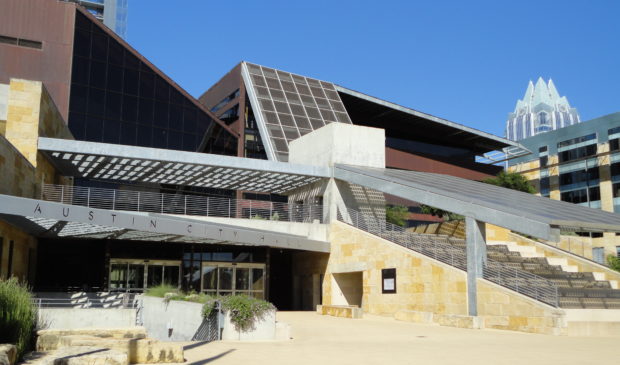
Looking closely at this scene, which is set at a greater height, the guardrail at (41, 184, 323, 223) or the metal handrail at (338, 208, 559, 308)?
the guardrail at (41, 184, 323, 223)

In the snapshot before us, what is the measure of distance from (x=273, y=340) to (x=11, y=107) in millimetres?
15173

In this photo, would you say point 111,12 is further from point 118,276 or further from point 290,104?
point 118,276

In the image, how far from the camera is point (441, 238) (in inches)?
1161

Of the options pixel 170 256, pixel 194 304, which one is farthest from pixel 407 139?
pixel 194 304

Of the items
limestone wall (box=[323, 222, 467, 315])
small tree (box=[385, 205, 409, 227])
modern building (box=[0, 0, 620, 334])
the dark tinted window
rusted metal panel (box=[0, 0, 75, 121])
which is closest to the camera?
modern building (box=[0, 0, 620, 334])

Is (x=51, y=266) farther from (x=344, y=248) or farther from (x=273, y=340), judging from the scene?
(x=273, y=340)

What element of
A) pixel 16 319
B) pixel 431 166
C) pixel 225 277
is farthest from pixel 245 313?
pixel 431 166

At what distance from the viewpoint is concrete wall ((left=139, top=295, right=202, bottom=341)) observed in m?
18.2

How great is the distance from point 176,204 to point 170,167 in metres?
1.98

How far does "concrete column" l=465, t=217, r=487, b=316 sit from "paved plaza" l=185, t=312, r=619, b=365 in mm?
2321

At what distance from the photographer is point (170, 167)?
1193 inches

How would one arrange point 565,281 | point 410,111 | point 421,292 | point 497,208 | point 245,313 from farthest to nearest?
1. point 410,111
2. point 421,292
3. point 565,281
4. point 497,208
5. point 245,313

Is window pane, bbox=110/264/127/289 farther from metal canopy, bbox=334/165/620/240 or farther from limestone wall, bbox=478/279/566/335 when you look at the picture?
limestone wall, bbox=478/279/566/335

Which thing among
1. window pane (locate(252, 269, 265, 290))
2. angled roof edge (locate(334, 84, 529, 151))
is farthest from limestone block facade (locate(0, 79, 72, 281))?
angled roof edge (locate(334, 84, 529, 151))
